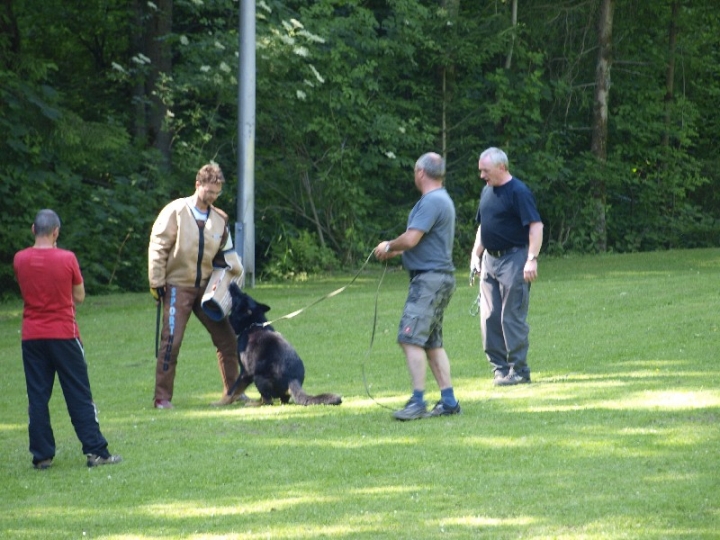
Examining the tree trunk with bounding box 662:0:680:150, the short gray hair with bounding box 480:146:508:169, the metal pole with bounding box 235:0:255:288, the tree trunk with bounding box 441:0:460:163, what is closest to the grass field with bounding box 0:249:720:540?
the short gray hair with bounding box 480:146:508:169

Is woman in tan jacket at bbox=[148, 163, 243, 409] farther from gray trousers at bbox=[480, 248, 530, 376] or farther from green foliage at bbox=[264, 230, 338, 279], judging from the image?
green foliage at bbox=[264, 230, 338, 279]

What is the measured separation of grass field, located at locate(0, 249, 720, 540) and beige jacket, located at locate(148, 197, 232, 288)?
1.15 metres

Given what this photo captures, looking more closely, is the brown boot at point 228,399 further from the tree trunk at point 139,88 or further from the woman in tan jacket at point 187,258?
the tree trunk at point 139,88

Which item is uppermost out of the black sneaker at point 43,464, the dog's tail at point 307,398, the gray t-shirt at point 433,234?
the gray t-shirt at point 433,234

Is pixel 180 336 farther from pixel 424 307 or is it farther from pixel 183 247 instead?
pixel 424 307

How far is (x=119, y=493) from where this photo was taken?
23.5 feet

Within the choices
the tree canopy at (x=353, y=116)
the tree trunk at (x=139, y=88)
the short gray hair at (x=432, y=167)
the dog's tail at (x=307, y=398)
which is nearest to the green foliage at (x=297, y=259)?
the tree canopy at (x=353, y=116)

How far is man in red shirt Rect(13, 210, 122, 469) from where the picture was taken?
7.76 meters

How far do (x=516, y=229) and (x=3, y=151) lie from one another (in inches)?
521

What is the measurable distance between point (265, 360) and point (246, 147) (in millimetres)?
13833

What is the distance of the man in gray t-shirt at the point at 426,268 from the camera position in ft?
28.0

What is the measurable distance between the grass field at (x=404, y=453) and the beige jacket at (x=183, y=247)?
3.78 ft

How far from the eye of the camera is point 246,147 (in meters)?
23.2

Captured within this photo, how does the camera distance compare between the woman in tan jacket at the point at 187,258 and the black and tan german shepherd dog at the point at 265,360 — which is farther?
the woman in tan jacket at the point at 187,258
